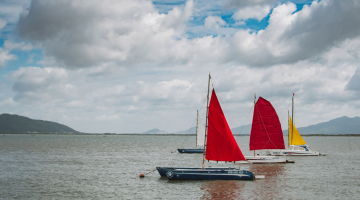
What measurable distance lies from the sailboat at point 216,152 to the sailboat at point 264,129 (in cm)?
1641

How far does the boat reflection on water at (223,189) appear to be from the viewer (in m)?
29.3

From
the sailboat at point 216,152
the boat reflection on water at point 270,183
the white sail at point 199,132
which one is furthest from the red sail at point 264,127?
the white sail at point 199,132

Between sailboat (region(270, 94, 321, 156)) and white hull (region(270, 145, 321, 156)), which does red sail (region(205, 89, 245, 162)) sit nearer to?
white hull (region(270, 145, 321, 156))

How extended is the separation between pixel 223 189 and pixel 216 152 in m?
5.11

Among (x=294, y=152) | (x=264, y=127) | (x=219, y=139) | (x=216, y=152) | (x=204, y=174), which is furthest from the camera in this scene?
(x=294, y=152)

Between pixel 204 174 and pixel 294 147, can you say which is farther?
pixel 294 147

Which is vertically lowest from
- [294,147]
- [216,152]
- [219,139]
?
[216,152]

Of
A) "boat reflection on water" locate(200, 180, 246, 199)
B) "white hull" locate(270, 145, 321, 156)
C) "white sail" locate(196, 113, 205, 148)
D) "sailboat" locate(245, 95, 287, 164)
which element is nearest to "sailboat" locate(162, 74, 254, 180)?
"boat reflection on water" locate(200, 180, 246, 199)

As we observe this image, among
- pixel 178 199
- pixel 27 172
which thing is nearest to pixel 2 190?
pixel 27 172

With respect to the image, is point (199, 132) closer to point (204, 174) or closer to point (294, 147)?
point (294, 147)

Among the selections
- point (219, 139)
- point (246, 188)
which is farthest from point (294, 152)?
point (246, 188)

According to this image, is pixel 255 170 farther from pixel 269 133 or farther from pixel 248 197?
pixel 248 197

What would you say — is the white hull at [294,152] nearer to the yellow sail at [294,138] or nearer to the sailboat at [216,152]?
the yellow sail at [294,138]

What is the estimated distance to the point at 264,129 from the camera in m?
52.4
